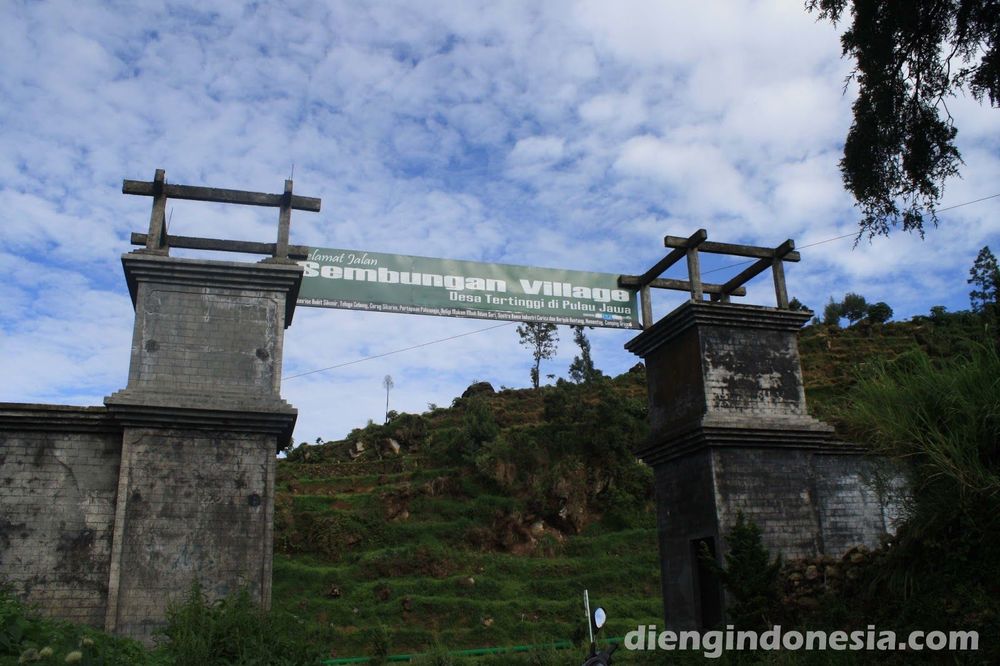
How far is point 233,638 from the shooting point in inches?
300

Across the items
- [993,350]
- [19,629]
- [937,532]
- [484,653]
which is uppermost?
[993,350]

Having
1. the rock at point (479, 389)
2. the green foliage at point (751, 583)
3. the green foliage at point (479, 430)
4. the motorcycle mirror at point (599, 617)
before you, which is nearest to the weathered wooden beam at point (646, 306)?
the green foliage at point (751, 583)

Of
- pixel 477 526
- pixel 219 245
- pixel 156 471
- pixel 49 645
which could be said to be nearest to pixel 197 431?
pixel 156 471

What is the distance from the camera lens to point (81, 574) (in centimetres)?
1014

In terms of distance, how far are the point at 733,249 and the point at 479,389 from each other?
4032 centimetres

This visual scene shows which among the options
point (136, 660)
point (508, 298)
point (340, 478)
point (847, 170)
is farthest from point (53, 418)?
point (340, 478)

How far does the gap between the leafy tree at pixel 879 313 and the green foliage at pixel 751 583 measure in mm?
49191

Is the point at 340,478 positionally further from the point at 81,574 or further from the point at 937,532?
the point at 937,532

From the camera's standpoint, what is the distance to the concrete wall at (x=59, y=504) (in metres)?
10.0

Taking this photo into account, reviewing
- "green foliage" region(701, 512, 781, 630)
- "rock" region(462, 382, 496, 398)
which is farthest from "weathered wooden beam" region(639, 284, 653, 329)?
"rock" region(462, 382, 496, 398)

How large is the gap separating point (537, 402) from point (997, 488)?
41.6m

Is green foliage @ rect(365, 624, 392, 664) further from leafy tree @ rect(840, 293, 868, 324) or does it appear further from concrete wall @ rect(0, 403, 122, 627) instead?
leafy tree @ rect(840, 293, 868, 324)

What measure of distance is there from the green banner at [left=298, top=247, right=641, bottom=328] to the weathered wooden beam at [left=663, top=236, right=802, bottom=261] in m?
1.48

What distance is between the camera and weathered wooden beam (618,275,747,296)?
14.6 m
